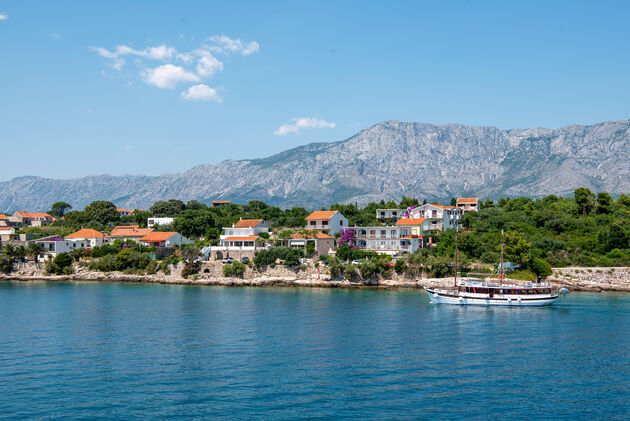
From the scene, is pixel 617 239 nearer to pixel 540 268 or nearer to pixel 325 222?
pixel 540 268

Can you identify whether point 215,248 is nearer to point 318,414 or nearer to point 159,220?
point 159,220

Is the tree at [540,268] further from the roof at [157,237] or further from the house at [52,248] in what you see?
the house at [52,248]

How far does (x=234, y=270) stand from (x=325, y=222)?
1945 centimetres

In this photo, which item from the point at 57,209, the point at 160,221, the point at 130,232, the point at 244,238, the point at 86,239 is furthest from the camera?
the point at 57,209

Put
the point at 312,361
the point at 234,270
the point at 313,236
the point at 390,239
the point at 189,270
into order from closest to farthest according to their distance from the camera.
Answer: the point at 312,361, the point at 234,270, the point at 189,270, the point at 390,239, the point at 313,236

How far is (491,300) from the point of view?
54.3 meters

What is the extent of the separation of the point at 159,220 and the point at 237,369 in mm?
90247

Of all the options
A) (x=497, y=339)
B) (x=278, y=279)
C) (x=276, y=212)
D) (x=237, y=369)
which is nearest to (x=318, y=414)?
(x=237, y=369)

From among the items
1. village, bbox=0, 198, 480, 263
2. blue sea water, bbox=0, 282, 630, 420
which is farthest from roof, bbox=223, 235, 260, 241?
blue sea water, bbox=0, 282, 630, 420

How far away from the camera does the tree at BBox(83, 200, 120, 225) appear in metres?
121

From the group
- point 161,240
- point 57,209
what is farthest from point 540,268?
point 57,209

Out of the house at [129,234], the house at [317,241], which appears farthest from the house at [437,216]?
the house at [129,234]

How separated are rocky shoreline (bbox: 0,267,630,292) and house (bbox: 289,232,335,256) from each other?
699 cm

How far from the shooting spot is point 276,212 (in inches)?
4377
